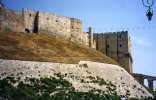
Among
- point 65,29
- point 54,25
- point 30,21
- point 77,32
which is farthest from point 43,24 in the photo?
point 77,32

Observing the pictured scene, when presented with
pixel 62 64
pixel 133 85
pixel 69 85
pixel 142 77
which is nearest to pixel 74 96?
pixel 69 85

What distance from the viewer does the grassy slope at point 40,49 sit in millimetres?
49094

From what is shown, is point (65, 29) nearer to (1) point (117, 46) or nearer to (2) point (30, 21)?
(2) point (30, 21)

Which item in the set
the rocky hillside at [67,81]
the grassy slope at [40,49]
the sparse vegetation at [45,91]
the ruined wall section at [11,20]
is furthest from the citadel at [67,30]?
the sparse vegetation at [45,91]

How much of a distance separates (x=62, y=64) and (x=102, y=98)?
9.78 metres

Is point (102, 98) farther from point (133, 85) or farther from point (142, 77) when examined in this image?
point (142, 77)

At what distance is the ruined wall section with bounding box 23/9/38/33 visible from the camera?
207 feet

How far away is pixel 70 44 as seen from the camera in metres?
62.0

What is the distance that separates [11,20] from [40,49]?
917cm

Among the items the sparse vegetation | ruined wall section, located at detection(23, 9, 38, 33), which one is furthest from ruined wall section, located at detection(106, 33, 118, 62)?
the sparse vegetation

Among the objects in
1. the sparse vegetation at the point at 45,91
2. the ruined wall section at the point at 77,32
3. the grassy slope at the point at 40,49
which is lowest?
the sparse vegetation at the point at 45,91

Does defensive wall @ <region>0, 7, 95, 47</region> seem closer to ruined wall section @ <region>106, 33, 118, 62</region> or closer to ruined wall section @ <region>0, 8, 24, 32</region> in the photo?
ruined wall section @ <region>0, 8, 24, 32</region>

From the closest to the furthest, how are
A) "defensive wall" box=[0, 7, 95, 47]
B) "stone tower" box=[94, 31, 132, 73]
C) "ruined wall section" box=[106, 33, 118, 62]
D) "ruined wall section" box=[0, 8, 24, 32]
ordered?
"ruined wall section" box=[0, 8, 24, 32] → "defensive wall" box=[0, 7, 95, 47] → "stone tower" box=[94, 31, 132, 73] → "ruined wall section" box=[106, 33, 118, 62]

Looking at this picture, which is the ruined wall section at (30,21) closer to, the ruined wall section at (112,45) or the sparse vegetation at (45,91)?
the sparse vegetation at (45,91)
